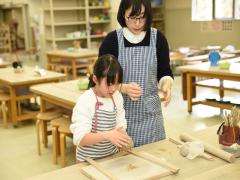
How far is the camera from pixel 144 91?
72.2 inches

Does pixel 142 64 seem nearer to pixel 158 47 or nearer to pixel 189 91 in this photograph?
pixel 158 47

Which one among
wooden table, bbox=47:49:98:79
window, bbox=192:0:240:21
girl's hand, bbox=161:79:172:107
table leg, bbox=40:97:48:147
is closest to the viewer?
girl's hand, bbox=161:79:172:107

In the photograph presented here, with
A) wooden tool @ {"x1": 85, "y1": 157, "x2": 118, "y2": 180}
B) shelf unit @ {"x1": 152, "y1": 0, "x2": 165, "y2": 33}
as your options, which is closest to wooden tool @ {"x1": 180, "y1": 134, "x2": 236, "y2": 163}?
wooden tool @ {"x1": 85, "y1": 157, "x2": 118, "y2": 180}

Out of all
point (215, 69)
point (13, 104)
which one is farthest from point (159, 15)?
point (13, 104)

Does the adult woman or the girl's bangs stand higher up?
the girl's bangs

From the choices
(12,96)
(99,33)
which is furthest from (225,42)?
(12,96)

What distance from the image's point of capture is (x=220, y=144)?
162 cm

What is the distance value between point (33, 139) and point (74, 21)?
5.32m

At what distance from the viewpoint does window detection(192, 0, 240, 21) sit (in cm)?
771

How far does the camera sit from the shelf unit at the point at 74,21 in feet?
27.5

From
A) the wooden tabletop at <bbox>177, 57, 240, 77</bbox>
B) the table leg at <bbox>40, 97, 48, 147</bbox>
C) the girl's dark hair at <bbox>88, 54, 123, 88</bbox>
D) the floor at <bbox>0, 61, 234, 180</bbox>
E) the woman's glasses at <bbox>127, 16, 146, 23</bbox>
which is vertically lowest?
the floor at <bbox>0, 61, 234, 180</bbox>

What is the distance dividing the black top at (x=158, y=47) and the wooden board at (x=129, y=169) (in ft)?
1.86

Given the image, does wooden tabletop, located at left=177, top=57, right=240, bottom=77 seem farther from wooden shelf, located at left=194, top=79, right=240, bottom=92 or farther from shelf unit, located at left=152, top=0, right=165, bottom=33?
shelf unit, located at left=152, top=0, right=165, bottom=33

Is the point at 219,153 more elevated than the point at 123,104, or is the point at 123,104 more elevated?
the point at 123,104
